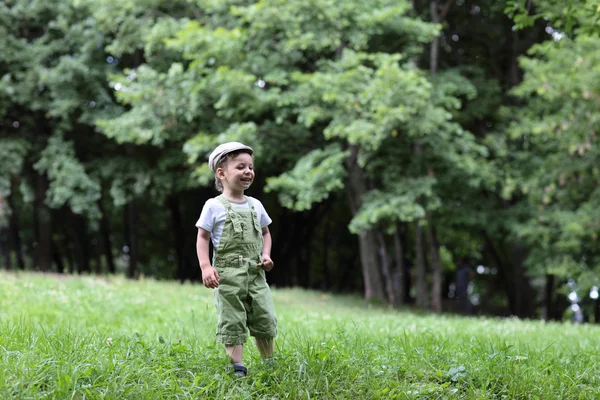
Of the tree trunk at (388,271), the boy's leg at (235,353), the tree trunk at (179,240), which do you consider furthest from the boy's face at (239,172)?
the tree trunk at (179,240)

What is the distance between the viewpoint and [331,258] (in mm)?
34031

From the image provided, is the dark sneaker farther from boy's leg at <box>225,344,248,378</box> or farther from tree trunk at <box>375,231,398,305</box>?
tree trunk at <box>375,231,398,305</box>

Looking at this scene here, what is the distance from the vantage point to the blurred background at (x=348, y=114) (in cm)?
1358

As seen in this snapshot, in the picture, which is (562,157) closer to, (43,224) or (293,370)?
(293,370)

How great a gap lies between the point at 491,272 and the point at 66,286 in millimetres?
23214

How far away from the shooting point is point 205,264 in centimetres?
407

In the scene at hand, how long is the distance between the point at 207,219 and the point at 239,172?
0.39 m

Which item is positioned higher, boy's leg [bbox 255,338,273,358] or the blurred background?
the blurred background

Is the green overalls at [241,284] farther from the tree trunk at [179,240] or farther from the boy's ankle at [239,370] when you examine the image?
the tree trunk at [179,240]

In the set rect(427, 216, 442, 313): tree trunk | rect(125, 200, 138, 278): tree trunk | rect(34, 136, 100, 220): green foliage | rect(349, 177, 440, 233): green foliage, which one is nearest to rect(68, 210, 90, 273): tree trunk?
rect(125, 200, 138, 278): tree trunk

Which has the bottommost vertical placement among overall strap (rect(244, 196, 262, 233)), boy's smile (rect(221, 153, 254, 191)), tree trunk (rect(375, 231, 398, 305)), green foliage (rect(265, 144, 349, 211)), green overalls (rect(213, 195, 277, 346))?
tree trunk (rect(375, 231, 398, 305))

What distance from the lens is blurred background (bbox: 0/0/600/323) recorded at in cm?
1358

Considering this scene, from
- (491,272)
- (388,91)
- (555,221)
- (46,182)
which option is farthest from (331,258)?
(388,91)

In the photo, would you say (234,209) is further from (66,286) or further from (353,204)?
(353,204)
